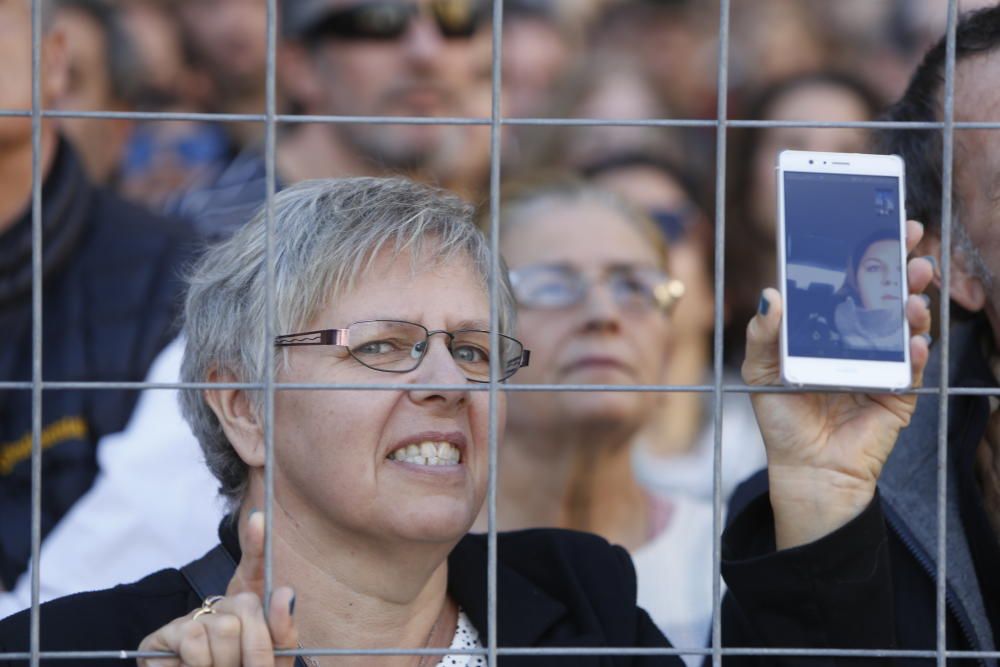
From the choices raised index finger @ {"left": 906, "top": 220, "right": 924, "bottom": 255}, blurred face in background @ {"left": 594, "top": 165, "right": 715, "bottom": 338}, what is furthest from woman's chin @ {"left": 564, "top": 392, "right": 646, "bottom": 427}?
raised index finger @ {"left": 906, "top": 220, "right": 924, "bottom": 255}

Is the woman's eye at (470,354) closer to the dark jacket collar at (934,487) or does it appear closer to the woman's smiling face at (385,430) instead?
the woman's smiling face at (385,430)

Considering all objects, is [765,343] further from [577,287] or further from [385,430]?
[577,287]

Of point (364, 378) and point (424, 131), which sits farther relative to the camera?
point (424, 131)

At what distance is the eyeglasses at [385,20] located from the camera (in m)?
3.71

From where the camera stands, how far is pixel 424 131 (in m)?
3.94

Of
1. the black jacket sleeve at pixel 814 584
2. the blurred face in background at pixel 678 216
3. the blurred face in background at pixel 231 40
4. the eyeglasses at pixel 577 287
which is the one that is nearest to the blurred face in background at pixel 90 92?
the blurred face in background at pixel 231 40

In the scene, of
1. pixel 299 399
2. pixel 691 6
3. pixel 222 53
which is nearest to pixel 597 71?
pixel 691 6

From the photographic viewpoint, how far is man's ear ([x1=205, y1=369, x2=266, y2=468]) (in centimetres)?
200

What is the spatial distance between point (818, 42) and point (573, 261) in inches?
86.5

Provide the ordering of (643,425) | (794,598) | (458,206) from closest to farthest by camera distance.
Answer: (794,598), (458,206), (643,425)

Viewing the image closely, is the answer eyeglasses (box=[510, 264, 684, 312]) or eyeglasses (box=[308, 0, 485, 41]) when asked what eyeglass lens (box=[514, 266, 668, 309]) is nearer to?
eyeglasses (box=[510, 264, 684, 312])

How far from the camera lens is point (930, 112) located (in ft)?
7.46

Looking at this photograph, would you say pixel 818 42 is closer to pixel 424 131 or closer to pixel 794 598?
pixel 424 131

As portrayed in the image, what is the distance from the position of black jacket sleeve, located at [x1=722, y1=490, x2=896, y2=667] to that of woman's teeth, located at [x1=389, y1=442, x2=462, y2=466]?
377 millimetres
